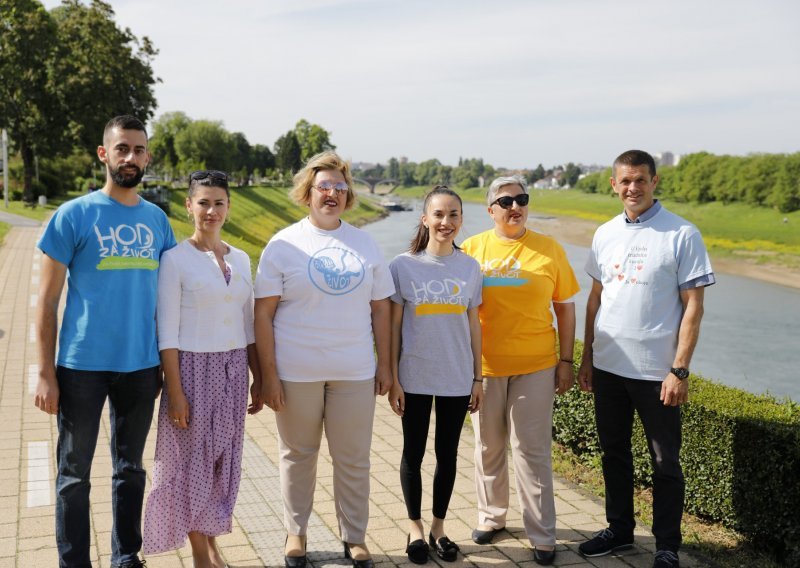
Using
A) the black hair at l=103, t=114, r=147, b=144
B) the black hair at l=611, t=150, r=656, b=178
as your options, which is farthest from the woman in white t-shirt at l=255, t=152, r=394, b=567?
the black hair at l=611, t=150, r=656, b=178

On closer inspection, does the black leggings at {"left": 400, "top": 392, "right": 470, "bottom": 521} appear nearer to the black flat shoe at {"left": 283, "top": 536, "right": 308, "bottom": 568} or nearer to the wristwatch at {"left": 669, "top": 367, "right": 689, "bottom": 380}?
the black flat shoe at {"left": 283, "top": 536, "right": 308, "bottom": 568}

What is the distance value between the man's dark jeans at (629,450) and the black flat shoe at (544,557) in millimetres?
442

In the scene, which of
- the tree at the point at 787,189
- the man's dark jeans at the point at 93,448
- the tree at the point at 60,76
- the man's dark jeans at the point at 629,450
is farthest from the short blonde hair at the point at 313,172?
the tree at the point at 787,189

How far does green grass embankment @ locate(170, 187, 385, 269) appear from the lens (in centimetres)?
3228

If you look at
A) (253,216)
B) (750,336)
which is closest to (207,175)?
(750,336)

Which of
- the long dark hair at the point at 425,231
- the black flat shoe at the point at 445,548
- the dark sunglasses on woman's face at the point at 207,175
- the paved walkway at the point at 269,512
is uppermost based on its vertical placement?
the dark sunglasses on woman's face at the point at 207,175

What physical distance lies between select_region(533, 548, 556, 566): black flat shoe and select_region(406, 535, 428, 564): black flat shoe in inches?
24.1

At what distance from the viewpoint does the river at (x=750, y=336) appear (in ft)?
53.8

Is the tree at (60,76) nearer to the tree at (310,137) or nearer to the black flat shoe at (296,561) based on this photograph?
the black flat shoe at (296,561)

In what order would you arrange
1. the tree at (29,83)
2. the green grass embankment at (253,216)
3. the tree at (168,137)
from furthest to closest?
the tree at (168,137)
the tree at (29,83)
the green grass embankment at (253,216)

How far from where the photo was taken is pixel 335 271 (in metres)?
3.63

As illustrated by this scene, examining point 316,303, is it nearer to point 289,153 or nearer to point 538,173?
point 289,153

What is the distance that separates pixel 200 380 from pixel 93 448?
1.87ft

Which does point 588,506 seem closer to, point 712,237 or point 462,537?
point 462,537
